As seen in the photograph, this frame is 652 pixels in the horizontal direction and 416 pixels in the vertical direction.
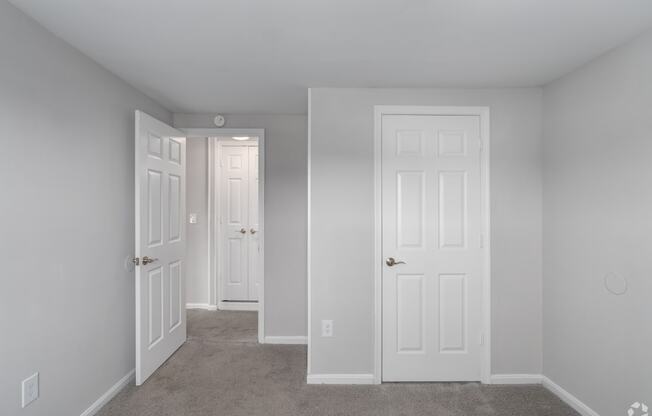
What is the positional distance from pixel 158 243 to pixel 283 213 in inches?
45.6

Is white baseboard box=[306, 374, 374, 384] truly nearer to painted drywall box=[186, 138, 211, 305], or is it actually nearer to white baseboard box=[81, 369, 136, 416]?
white baseboard box=[81, 369, 136, 416]

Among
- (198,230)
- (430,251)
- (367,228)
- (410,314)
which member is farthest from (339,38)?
(198,230)

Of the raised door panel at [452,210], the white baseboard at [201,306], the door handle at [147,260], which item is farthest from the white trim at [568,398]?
the white baseboard at [201,306]

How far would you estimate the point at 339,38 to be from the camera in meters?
1.83

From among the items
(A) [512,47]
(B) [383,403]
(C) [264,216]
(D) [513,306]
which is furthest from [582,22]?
(C) [264,216]

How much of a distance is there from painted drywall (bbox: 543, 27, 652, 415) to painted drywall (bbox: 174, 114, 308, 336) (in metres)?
2.09

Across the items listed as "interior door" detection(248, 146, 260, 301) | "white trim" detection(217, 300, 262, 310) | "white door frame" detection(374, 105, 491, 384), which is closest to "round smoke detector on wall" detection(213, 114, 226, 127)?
"interior door" detection(248, 146, 260, 301)

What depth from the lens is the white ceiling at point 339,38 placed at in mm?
1547

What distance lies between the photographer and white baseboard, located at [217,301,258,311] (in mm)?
4434

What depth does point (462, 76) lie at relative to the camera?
235 cm

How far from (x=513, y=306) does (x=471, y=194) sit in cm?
92

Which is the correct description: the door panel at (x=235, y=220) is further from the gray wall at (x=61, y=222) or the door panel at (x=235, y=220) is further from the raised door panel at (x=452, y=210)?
the raised door panel at (x=452, y=210)

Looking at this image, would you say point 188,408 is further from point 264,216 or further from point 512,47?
point 512,47

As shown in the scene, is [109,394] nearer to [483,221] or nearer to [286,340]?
[286,340]
